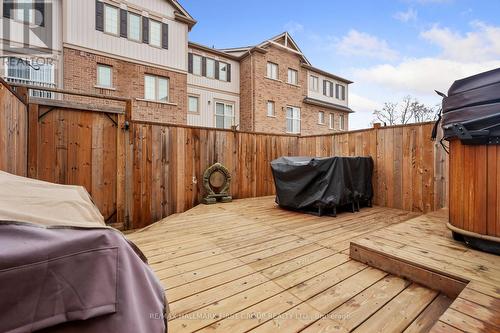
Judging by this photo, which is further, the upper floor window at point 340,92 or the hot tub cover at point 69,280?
the upper floor window at point 340,92

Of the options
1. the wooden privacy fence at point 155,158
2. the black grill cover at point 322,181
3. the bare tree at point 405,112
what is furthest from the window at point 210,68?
the bare tree at point 405,112

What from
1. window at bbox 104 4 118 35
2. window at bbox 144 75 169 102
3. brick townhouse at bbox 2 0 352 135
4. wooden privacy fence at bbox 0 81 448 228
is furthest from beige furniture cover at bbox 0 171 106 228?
window at bbox 104 4 118 35

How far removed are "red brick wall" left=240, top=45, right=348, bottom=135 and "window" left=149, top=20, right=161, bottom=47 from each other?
4188 mm

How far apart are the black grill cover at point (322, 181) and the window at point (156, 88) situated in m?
6.85

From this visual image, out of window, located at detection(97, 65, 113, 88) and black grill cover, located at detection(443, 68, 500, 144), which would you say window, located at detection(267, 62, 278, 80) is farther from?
black grill cover, located at detection(443, 68, 500, 144)

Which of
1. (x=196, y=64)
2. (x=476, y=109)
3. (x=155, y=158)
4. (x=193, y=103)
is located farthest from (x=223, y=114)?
(x=476, y=109)

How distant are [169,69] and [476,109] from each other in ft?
31.8

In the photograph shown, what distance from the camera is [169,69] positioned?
9328mm

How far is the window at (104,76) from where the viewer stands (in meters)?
8.06

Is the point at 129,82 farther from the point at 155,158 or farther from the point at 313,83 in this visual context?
the point at 313,83

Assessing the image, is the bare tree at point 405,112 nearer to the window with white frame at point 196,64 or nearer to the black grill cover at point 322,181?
the window with white frame at point 196,64

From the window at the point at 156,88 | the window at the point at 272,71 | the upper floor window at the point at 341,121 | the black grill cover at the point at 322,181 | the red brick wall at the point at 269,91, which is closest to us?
the black grill cover at the point at 322,181

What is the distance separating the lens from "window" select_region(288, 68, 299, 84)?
506 inches

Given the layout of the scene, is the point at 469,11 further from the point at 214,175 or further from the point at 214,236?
the point at 214,236
